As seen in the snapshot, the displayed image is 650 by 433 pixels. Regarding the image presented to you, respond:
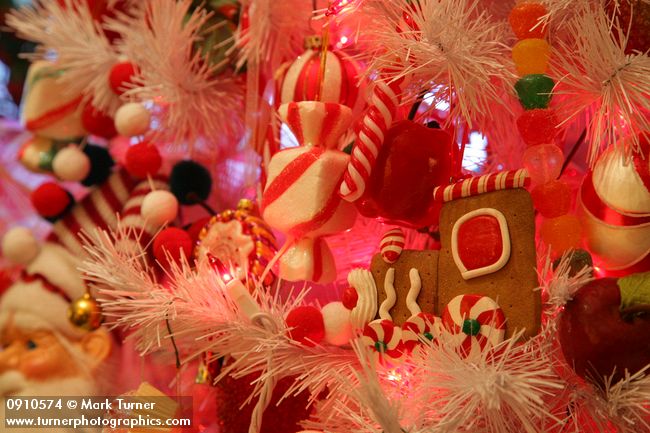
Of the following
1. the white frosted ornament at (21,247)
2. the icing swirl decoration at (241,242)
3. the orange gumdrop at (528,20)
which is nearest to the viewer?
the orange gumdrop at (528,20)

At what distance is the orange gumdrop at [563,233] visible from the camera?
2.16 feet

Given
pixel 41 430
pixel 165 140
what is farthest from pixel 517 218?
pixel 41 430

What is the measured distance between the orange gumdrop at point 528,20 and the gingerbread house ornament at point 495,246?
163 millimetres

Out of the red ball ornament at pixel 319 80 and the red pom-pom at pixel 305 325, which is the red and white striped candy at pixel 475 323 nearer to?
the red pom-pom at pixel 305 325

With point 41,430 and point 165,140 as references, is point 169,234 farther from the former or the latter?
point 41,430

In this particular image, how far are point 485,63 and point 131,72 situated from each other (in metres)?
0.59

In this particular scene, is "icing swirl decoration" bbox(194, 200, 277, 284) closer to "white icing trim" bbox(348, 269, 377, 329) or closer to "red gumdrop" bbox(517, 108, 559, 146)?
"white icing trim" bbox(348, 269, 377, 329)

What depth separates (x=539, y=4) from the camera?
2.15ft

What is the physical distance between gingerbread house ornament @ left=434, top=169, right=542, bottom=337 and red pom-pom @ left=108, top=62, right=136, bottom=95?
0.59 metres

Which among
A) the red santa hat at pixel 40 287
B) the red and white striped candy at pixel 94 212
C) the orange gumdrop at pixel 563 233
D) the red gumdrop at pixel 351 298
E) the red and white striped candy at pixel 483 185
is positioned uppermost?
the red and white striped candy at pixel 483 185

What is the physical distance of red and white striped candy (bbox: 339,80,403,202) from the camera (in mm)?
655

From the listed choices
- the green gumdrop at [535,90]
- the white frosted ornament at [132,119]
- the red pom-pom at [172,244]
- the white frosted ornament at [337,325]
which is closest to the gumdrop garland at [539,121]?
the green gumdrop at [535,90]

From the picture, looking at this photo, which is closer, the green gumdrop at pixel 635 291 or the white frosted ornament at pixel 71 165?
the green gumdrop at pixel 635 291

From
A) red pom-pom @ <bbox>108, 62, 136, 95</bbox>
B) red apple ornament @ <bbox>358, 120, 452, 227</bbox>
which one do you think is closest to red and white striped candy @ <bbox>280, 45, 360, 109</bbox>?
red apple ornament @ <bbox>358, 120, 452, 227</bbox>
